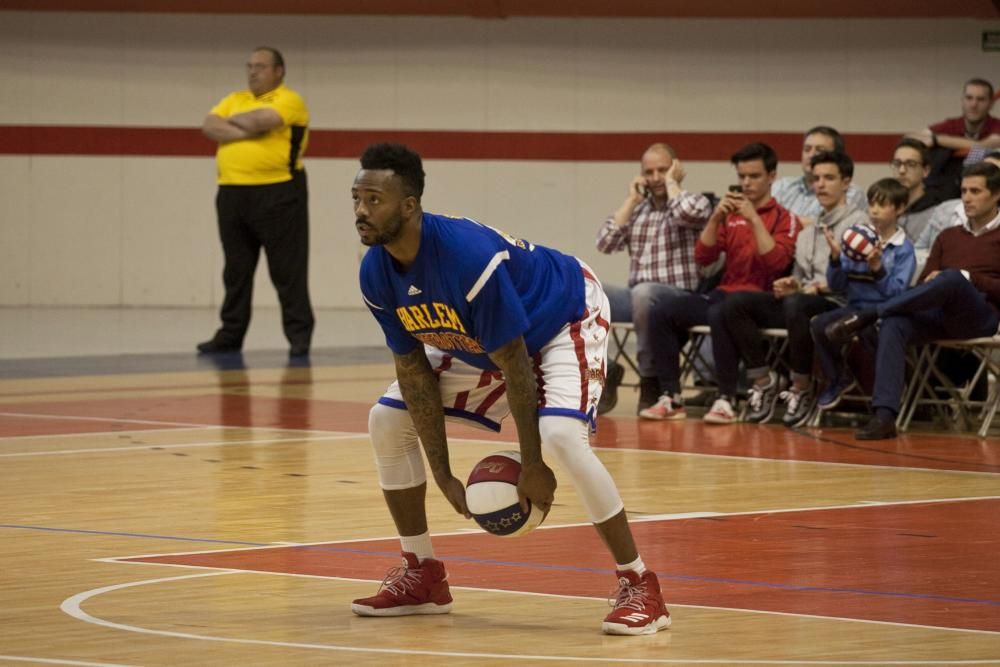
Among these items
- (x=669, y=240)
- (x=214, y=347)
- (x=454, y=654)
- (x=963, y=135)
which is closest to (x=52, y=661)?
(x=454, y=654)

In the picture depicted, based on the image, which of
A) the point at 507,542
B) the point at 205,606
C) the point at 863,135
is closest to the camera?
the point at 205,606

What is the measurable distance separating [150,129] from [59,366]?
5729 mm

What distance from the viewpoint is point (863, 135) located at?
17.2 m

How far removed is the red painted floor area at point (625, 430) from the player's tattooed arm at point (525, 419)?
3.89 m

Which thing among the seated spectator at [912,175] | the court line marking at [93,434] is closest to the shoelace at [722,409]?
the seated spectator at [912,175]

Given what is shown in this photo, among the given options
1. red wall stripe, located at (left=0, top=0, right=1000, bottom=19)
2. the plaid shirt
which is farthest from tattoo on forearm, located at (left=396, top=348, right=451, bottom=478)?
red wall stripe, located at (left=0, top=0, right=1000, bottom=19)

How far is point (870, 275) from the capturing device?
30.3 feet

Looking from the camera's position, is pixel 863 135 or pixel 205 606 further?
pixel 863 135

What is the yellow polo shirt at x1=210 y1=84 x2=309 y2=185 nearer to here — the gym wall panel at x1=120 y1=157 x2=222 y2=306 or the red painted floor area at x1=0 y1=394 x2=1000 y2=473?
the red painted floor area at x1=0 y1=394 x2=1000 y2=473

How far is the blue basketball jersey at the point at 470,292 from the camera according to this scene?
4562 mm

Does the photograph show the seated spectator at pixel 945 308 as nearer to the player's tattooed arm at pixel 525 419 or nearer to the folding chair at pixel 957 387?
the folding chair at pixel 957 387

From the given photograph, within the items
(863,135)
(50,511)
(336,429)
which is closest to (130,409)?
(336,429)

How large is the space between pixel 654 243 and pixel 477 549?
4.57m

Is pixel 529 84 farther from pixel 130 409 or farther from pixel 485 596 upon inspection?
pixel 485 596
